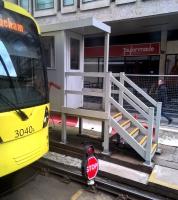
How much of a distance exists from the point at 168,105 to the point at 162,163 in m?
3.92

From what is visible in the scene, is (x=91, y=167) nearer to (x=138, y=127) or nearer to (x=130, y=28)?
(x=138, y=127)

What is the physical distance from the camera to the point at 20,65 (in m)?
3.52

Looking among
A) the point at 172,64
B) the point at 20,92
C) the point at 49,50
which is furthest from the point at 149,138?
the point at 172,64

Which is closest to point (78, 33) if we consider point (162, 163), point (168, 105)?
point (162, 163)

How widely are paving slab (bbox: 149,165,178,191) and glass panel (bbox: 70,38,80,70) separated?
326cm

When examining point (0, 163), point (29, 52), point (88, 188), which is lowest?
point (88, 188)

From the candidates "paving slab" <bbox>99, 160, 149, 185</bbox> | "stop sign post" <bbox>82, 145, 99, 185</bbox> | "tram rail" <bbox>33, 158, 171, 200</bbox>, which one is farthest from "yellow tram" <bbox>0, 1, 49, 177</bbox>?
"paving slab" <bbox>99, 160, 149, 185</bbox>

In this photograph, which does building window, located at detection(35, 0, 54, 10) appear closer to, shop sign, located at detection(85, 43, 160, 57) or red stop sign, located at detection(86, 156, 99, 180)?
shop sign, located at detection(85, 43, 160, 57)

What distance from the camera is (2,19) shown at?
320 centimetres

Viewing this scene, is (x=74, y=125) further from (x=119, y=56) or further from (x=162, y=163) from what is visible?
(x=119, y=56)

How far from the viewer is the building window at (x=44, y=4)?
42.5 ft

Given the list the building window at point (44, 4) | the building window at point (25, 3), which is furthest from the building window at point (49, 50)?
the building window at point (25, 3)

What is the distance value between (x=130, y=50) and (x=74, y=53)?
8.05 meters

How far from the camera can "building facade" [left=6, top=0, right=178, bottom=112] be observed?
34.2ft
